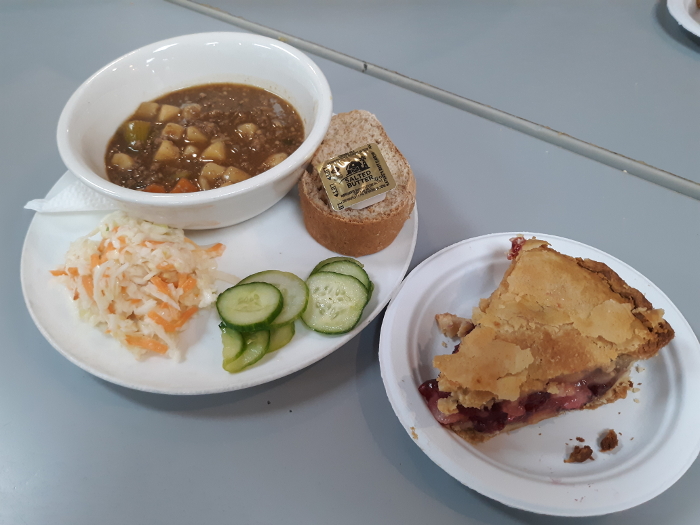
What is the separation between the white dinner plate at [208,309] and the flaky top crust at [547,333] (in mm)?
462

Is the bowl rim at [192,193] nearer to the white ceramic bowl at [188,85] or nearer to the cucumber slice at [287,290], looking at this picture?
the white ceramic bowl at [188,85]

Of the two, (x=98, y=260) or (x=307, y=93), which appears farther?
(x=307, y=93)

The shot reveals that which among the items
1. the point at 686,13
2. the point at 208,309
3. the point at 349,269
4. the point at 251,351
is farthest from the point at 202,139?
the point at 686,13

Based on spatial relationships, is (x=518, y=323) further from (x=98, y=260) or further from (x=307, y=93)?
(x=98, y=260)

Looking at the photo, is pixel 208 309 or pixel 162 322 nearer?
pixel 162 322

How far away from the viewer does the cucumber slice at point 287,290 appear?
1.95 metres

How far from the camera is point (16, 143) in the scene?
305cm

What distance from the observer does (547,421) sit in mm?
1981

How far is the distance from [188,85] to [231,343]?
1615 mm

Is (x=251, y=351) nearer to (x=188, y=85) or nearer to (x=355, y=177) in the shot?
(x=355, y=177)

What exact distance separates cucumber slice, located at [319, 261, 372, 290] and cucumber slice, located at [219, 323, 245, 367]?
1.57 feet

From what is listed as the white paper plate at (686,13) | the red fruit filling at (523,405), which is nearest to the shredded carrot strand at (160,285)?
the red fruit filling at (523,405)

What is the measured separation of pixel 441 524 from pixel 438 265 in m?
1.11

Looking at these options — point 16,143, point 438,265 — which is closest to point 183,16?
point 16,143
